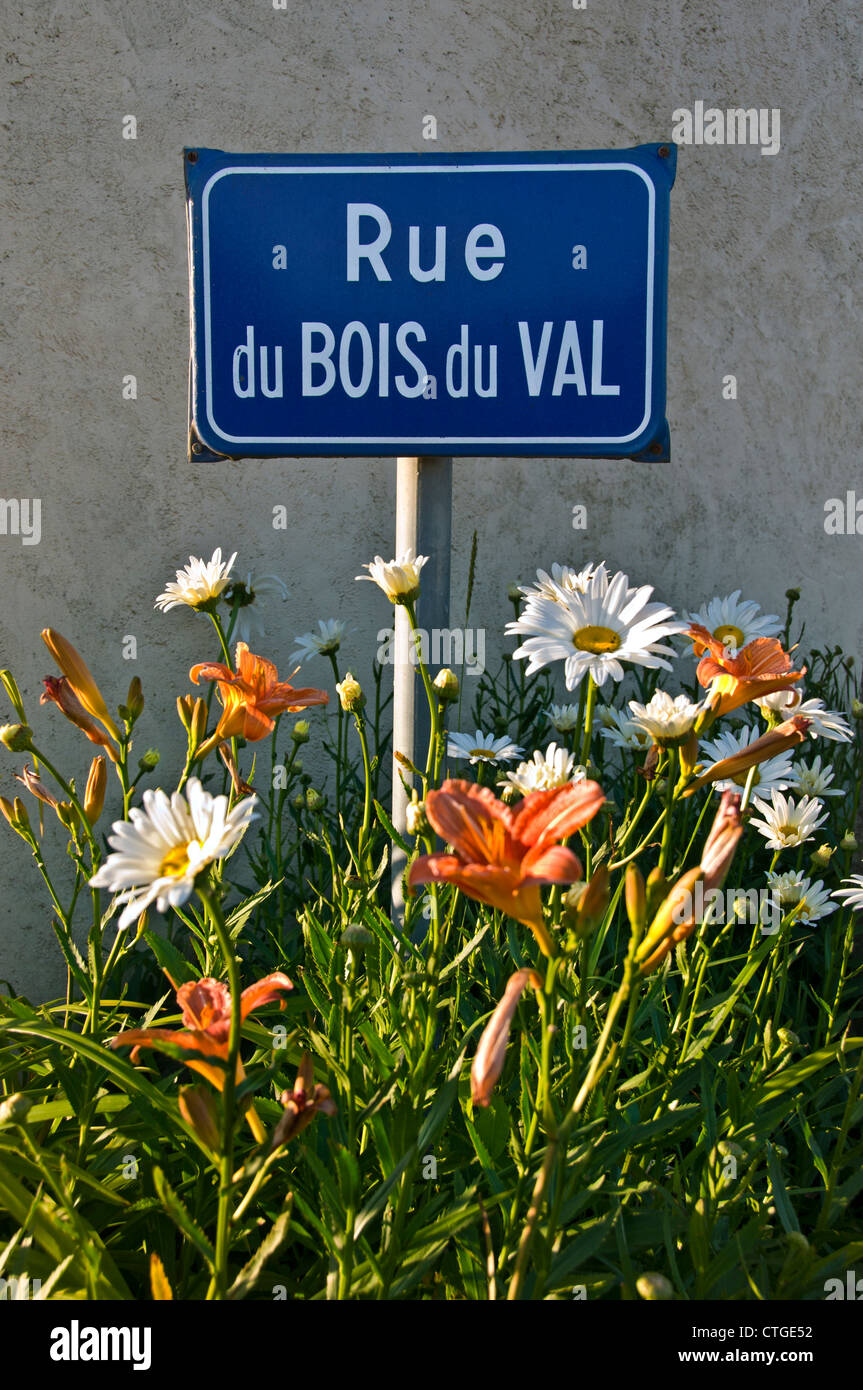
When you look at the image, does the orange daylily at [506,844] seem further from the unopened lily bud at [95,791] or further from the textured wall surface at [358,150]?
the textured wall surface at [358,150]

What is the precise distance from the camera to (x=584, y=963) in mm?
1263

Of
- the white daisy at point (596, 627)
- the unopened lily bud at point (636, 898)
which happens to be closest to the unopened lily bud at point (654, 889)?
the unopened lily bud at point (636, 898)

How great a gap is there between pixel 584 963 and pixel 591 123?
2145 millimetres

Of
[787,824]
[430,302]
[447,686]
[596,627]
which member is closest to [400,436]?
[430,302]

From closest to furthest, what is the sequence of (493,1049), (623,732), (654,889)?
(493,1049)
(654,889)
(623,732)

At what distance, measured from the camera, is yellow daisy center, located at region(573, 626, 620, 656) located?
1.16 m

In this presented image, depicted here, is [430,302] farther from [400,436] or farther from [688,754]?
[688,754]

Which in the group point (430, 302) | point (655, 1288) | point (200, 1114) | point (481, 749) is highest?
point (430, 302)

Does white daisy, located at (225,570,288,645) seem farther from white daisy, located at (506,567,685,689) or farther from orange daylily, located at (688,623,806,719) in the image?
orange daylily, located at (688,623,806,719)

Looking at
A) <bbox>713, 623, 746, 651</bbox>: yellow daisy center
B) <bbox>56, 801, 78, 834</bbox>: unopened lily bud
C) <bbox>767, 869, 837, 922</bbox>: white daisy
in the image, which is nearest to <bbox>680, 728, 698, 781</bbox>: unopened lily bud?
<bbox>767, 869, 837, 922</bbox>: white daisy

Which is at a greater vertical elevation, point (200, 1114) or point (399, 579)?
point (399, 579)

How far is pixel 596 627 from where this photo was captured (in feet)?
3.88

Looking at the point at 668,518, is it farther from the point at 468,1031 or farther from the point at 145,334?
the point at 468,1031

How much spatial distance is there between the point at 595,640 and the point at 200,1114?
2.13ft
